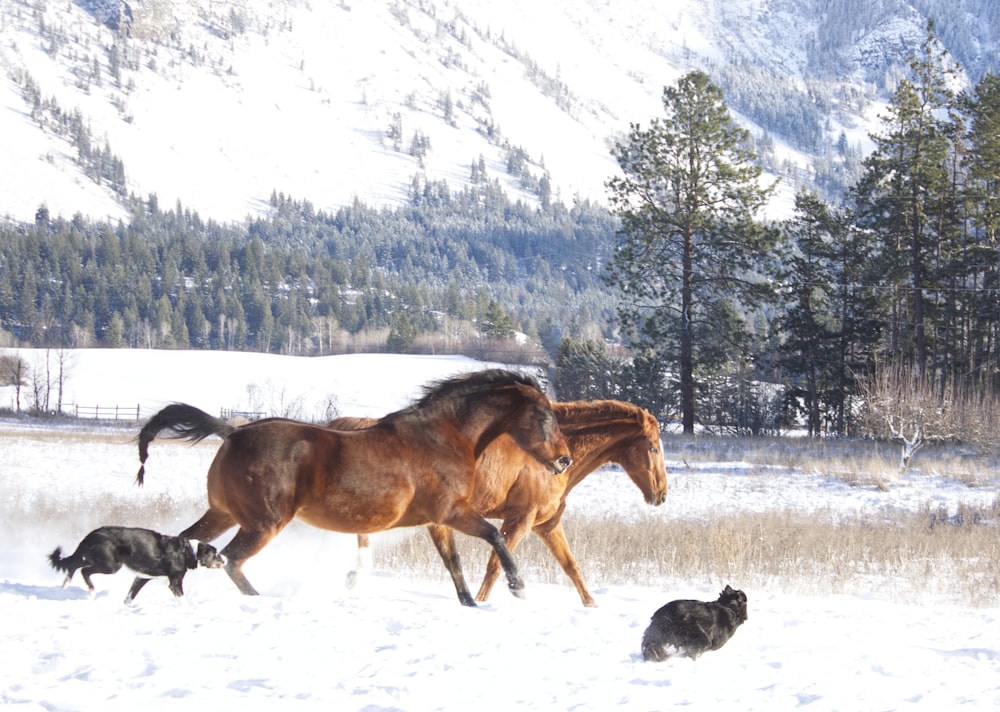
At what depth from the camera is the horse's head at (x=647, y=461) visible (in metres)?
9.38

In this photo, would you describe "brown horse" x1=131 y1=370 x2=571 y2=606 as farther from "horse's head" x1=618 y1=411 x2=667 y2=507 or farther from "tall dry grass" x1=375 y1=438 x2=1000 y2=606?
"tall dry grass" x1=375 y1=438 x2=1000 y2=606

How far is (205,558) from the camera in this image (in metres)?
7.40

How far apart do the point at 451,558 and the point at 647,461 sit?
7.84ft

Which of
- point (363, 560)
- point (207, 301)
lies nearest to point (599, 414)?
point (363, 560)

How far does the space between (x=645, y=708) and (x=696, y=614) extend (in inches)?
45.0

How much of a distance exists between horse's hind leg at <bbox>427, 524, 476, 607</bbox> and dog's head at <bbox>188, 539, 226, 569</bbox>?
1553 millimetres

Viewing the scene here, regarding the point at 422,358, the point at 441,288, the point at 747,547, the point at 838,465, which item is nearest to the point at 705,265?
the point at 838,465

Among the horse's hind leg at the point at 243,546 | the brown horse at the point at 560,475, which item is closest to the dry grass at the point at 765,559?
the brown horse at the point at 560,475

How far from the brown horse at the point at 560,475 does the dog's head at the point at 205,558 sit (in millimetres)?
1593

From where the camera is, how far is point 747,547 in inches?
508

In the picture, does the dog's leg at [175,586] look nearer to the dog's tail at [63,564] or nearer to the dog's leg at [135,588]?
the dog's leg at [135,588]

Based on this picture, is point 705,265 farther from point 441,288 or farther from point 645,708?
point 441,288

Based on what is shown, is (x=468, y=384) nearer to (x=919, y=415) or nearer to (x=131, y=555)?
(x=131, y=555)

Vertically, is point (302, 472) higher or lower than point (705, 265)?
lower
